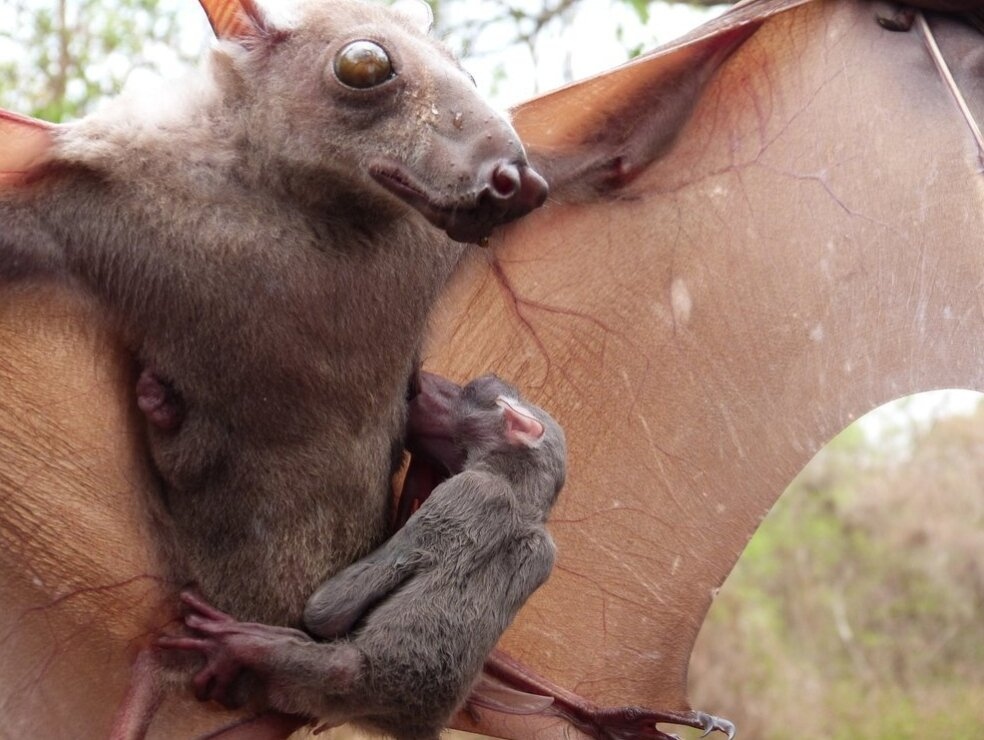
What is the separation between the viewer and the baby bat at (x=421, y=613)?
3279 mm

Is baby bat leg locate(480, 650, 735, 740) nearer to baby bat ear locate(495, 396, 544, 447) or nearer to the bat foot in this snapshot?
baby bat ear locate(495, 396, 544, 447)

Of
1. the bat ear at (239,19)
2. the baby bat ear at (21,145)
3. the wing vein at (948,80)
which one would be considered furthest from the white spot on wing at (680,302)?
the baby bat ear at (21,145)

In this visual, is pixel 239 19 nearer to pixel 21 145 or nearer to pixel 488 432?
pixel 21 145

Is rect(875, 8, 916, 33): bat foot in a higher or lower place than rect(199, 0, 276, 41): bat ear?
lower

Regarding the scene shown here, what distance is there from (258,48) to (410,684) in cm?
186

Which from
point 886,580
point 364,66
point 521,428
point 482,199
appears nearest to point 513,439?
point 521,428

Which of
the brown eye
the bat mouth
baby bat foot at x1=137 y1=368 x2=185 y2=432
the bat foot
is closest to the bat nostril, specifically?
the bat mouth

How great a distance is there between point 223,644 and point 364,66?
1.68 meters

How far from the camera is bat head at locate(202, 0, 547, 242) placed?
3066mm

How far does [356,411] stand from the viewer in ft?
12.1

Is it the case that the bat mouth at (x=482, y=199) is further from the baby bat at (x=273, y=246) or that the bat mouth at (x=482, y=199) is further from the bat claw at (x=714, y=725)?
the bat claw at (x=714, y=725)

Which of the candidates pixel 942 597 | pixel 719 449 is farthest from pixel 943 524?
pixel 719 449

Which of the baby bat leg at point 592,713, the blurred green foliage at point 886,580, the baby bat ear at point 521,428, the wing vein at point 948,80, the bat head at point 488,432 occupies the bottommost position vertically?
the blurred green foliage at point 886,580

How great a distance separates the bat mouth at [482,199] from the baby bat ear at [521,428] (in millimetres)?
644
